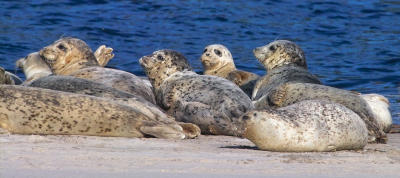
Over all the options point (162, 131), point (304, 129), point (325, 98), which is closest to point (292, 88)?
point (325, 98)

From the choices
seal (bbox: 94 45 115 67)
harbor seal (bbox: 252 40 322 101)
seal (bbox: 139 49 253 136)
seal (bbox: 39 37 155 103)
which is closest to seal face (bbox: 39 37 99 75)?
seal (bbox: 39 37 155 103)

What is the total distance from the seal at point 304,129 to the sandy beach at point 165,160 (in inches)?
4.2

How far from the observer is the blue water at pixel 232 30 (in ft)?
49.6

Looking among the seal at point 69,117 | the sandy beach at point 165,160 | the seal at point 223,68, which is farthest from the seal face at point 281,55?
the sandy beach at point 165,160

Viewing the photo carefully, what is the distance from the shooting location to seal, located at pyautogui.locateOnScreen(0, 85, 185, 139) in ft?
22.1

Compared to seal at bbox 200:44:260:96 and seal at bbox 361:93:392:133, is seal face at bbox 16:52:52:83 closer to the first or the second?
seal at bbox 200:44:260:96

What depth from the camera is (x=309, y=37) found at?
18.6m

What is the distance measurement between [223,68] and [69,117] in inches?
183

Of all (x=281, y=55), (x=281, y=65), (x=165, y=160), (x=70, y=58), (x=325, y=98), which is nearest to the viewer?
(x=165, y=160)

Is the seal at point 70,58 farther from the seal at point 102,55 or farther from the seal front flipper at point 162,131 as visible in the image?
the seal front flipper at point 162,131

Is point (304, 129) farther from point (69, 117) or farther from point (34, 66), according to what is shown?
point (34, 66)

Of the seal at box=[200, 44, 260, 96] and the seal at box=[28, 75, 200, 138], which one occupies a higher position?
the seal at box=[28, 75, 200, 138]

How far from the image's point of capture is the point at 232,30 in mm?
19047

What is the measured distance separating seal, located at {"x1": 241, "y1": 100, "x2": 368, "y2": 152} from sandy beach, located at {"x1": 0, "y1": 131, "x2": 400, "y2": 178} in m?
0.11
